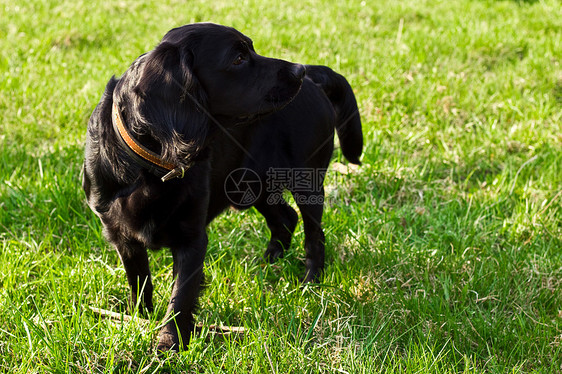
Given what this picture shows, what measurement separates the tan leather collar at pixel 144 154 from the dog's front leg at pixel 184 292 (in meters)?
0.35

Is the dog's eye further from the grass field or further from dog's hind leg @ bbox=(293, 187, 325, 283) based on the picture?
the grass field

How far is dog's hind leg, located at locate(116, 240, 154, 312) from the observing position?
2.30 metres

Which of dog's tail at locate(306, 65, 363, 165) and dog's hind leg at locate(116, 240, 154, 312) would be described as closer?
dog's hind leg at locate(116, 240, 154, 312)

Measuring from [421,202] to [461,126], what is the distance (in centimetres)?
106

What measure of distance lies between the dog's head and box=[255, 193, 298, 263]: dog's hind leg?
77 centimetres

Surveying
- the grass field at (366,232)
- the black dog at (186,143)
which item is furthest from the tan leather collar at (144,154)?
the grass field at (366,232)

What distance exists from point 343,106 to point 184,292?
4.43 ft

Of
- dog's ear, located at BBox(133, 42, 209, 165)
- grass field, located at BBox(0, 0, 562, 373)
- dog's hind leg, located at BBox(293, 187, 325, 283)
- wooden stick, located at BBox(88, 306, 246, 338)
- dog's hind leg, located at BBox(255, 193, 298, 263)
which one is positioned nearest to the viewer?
dog's ear, located at BBox(133, 42, 209, 165)

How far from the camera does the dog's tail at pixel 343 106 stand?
2.88 metres

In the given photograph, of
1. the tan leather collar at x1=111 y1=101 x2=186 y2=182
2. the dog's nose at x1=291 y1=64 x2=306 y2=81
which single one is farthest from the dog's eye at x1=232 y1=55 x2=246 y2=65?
the tan leather collar at x1=111 y1=101 x2=186 y2=182

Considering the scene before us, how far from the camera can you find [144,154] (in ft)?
6.53

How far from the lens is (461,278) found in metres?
2.66

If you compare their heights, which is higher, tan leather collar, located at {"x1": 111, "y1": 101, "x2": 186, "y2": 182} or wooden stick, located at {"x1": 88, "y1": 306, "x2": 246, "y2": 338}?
tan leather collar, located at {"x1": 111, "y1": 101, "x2": 186, "y2": 182}

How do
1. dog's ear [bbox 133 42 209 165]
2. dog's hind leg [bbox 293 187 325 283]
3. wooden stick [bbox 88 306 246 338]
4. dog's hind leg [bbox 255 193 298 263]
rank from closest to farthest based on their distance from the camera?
dog's ear [bbox 133 42 209 165] → wooden stick [bbox 88 306 246 338] → dog's hind leg [bbox 293 187 325 283] → dog's hind leg [bbox 255 193 298 263]
